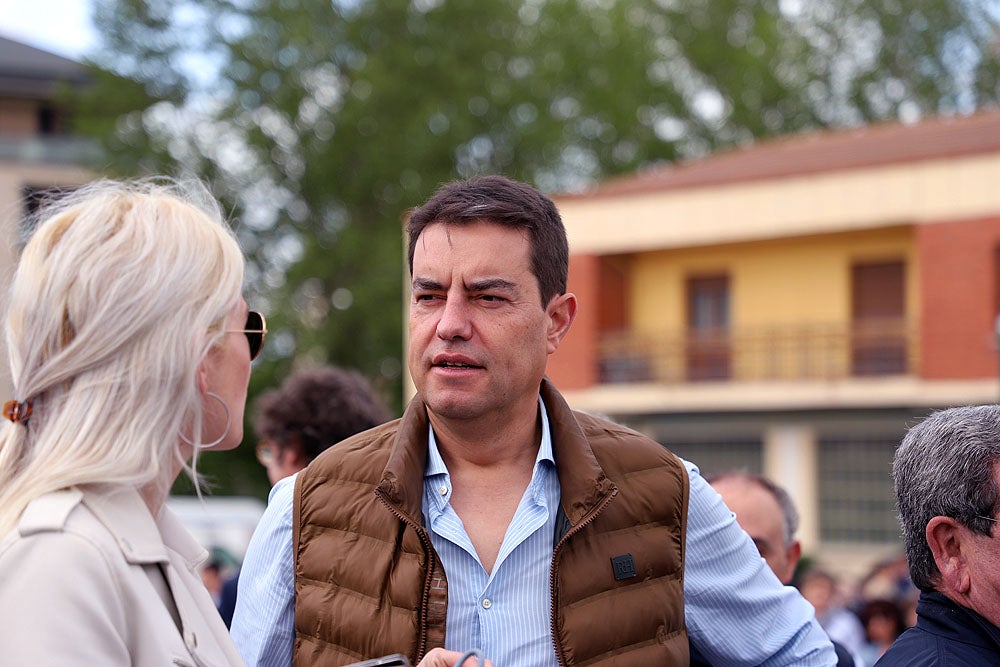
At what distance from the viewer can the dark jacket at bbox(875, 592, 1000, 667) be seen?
2.82 metres

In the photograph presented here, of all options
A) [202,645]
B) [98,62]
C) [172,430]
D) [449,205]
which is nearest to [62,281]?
[172,430]

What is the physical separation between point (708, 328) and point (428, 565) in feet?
72.3

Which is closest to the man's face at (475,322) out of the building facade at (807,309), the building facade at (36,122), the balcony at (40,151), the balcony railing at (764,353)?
the building facade at (807,309)

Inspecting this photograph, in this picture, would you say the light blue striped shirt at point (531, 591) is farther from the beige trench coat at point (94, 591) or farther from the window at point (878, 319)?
the window at point (878, 319)

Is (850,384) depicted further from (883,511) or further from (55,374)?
(55,374)

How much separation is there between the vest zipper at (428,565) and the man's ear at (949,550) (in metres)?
1.20

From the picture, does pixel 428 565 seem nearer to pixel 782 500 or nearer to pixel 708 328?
pixel 782 500

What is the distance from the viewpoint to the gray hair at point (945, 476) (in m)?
2.96

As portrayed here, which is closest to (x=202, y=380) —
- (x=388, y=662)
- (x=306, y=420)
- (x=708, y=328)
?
(x=388, y=662)

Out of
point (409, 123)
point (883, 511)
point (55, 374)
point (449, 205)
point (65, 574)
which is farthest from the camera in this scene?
point (409, 123)

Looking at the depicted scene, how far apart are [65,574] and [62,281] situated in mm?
507

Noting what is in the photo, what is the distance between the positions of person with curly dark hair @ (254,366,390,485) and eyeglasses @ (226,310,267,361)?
2253 mm

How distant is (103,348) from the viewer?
2.13 m

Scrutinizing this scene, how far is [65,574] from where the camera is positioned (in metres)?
1.96
